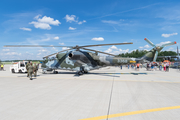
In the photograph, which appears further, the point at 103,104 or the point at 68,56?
the point at 68,56

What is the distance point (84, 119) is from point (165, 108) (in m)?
3.10

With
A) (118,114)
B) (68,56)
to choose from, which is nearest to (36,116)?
(118,114)

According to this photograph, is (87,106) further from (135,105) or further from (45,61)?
(45,61)

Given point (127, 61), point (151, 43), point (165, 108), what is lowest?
→ point (165, 108)

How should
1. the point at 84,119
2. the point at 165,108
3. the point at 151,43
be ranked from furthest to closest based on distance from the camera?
the point at 151,43
the point at 165,108
the point at 84,119

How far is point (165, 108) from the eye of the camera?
4.06 meters

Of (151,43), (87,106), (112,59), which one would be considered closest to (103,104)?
(87,106)

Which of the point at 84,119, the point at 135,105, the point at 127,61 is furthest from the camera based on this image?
the point at 127,61

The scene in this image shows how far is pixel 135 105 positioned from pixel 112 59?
11.1m

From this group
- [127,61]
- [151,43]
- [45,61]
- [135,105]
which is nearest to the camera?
[135,105]

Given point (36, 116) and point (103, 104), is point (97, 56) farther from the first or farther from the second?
point (36, 116)

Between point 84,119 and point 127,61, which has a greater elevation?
point 127,61

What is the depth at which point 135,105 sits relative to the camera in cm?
435

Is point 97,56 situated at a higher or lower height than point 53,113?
higher
